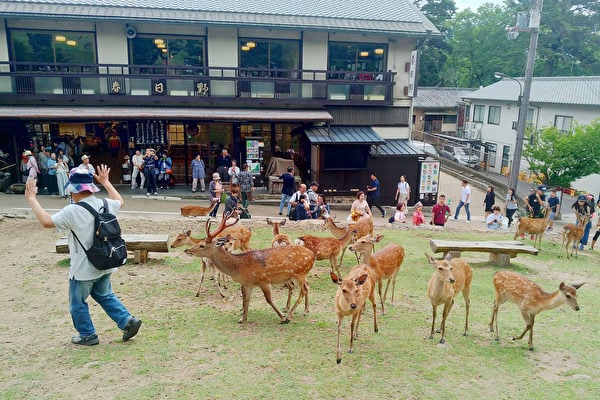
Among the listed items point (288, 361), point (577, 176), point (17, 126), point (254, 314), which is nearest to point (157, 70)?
point (17, 126)

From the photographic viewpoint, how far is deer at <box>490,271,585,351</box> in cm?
726

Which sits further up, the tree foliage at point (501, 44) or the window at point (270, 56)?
the tree foliage at point (501, 44)

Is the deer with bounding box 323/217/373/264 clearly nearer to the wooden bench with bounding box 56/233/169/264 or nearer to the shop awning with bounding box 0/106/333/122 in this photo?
the wooden bench with bounding box 56/233/169/264

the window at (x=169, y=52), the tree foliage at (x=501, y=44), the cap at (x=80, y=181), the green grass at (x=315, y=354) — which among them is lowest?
the green grass at (x=315, y=354)

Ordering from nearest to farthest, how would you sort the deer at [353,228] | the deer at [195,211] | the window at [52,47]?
the deer at [353,228], the deer at [195,211], the window at [52,47]

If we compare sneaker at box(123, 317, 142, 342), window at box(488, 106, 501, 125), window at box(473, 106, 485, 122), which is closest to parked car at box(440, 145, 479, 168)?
window at box(488, 106, 501, 125)

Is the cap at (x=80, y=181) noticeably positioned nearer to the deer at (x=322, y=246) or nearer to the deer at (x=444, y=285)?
the deer at (x=322, y=246)

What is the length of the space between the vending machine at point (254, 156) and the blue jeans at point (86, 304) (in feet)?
50.1

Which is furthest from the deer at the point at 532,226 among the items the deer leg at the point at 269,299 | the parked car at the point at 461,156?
the parked car at the point at 461,156

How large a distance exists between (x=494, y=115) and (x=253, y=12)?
23.3 meters

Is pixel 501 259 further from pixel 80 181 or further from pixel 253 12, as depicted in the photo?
pixel 253 12

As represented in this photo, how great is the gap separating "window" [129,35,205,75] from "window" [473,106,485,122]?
25.6 meters

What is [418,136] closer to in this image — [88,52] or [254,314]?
[88,52]

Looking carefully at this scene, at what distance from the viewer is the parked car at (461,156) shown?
34.7 m
